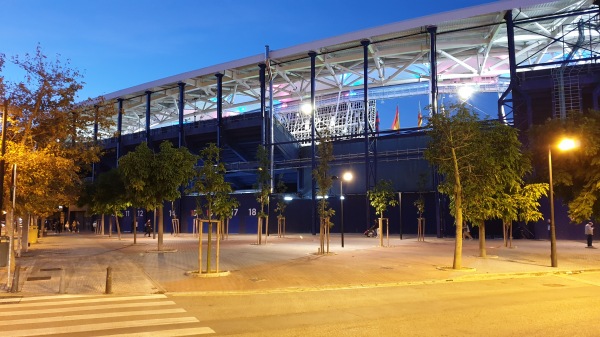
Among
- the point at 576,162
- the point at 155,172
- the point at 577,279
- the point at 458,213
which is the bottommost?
the point at 577,279

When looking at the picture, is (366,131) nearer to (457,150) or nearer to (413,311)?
(457,150)

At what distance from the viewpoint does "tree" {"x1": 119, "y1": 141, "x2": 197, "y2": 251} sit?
79.0 ft

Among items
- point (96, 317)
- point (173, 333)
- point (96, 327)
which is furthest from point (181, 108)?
point (173, 333)

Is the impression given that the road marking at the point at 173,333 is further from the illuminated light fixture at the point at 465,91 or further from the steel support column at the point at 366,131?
the illuminated light fixture at the point at 465,91

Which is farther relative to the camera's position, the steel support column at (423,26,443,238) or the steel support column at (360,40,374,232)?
the steel support column at (360,40,374,232)

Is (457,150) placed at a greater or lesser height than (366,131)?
lesser

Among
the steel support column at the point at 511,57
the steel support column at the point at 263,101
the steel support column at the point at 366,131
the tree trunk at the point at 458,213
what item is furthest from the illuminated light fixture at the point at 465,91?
the tree trunk at the point at 458,213

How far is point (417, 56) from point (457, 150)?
3262 centimetres

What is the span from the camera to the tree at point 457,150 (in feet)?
60.7

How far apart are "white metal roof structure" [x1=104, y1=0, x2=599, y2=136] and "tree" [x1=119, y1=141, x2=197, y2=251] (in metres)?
25.6

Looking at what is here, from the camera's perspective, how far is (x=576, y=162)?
22422mm

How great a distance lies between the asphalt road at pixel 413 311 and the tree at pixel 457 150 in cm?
408

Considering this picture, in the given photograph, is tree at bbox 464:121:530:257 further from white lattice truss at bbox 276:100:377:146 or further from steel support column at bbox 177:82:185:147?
white lattice truss at bbox 276:100:377:146

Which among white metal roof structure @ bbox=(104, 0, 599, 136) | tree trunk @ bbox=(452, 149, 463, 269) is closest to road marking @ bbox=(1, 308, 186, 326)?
tree trunk @ bbox=(452, 149, 463, 269)
